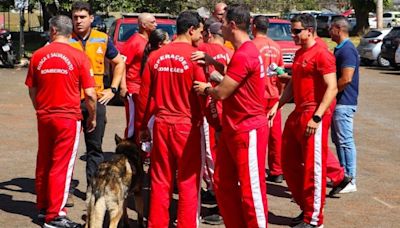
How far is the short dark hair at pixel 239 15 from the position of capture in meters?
5.84

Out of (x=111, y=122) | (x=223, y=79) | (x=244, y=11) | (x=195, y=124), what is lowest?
(x=111, y=122)

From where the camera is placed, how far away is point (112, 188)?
6406 mm

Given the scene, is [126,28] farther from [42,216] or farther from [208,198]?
[42,216]

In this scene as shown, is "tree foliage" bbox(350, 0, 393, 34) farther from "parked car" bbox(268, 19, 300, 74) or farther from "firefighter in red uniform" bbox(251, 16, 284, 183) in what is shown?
"firefighter in red uniform" bbox(251, 16, 284, 183)

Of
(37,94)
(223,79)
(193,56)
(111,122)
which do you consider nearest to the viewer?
(223,79)

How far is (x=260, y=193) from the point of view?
19.6 ft

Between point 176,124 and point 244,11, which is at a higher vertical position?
point 244,11

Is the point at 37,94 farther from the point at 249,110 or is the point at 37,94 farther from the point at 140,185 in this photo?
the point at 249,110

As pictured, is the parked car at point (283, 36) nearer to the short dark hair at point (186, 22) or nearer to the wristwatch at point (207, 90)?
the short dark hair at point (186, 22)

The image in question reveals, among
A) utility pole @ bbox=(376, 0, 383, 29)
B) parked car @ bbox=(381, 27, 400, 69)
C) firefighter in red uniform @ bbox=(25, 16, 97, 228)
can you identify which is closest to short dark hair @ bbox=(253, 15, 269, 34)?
firefighter in red uniform @ bbox=(25, 16, 97, 228)

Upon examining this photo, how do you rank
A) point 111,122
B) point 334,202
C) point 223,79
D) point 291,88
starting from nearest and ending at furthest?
point 223,79 < point 291,88 < point 334,202 < point 111,122

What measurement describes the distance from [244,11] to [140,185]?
2117mm

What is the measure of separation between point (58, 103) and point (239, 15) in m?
2.03

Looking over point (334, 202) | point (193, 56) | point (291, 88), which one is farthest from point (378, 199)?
point (193, 56)
